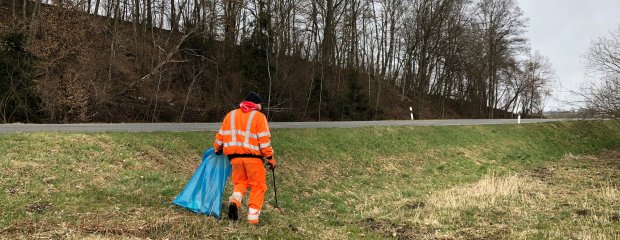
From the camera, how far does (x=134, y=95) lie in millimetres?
27453

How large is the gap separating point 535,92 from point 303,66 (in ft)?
141

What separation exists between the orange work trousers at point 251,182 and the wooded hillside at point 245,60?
1866 centimetres

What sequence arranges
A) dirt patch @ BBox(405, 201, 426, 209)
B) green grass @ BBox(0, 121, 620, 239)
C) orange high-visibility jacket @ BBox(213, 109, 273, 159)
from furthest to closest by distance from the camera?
dirt patch @ BBox(405, 201, 426, 209)
orange high-visibility jacket @ BBox(213, 109, 273, 159)
green grass @ BBox(0, 121, 620, 239)

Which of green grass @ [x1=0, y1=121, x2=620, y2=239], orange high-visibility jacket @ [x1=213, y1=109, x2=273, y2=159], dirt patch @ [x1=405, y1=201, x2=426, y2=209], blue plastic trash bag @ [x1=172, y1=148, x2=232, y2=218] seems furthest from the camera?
dirt patch @ [x1=405, y1=201, x2=426, y2=209]

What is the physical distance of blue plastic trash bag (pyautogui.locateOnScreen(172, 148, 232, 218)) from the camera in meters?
6.97

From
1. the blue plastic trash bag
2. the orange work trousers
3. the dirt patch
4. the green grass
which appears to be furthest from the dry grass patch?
the blue plastic trash bag

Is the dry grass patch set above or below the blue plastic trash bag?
below

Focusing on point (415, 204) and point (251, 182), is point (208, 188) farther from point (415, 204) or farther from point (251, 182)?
point (415, 204)

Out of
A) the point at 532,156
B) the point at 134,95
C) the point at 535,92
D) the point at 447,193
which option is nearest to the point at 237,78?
A: the point at 134,95

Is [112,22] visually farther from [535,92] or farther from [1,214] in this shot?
[535,92]

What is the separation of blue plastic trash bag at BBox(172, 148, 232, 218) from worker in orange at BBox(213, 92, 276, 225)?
28 cm

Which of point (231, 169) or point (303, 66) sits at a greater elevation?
point (303, 66)

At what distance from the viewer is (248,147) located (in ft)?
22.2

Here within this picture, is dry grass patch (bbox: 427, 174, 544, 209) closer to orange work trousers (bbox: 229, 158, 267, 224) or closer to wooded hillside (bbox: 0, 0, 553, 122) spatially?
orange work trousers (bbox: 229, 158, 267, 224)
